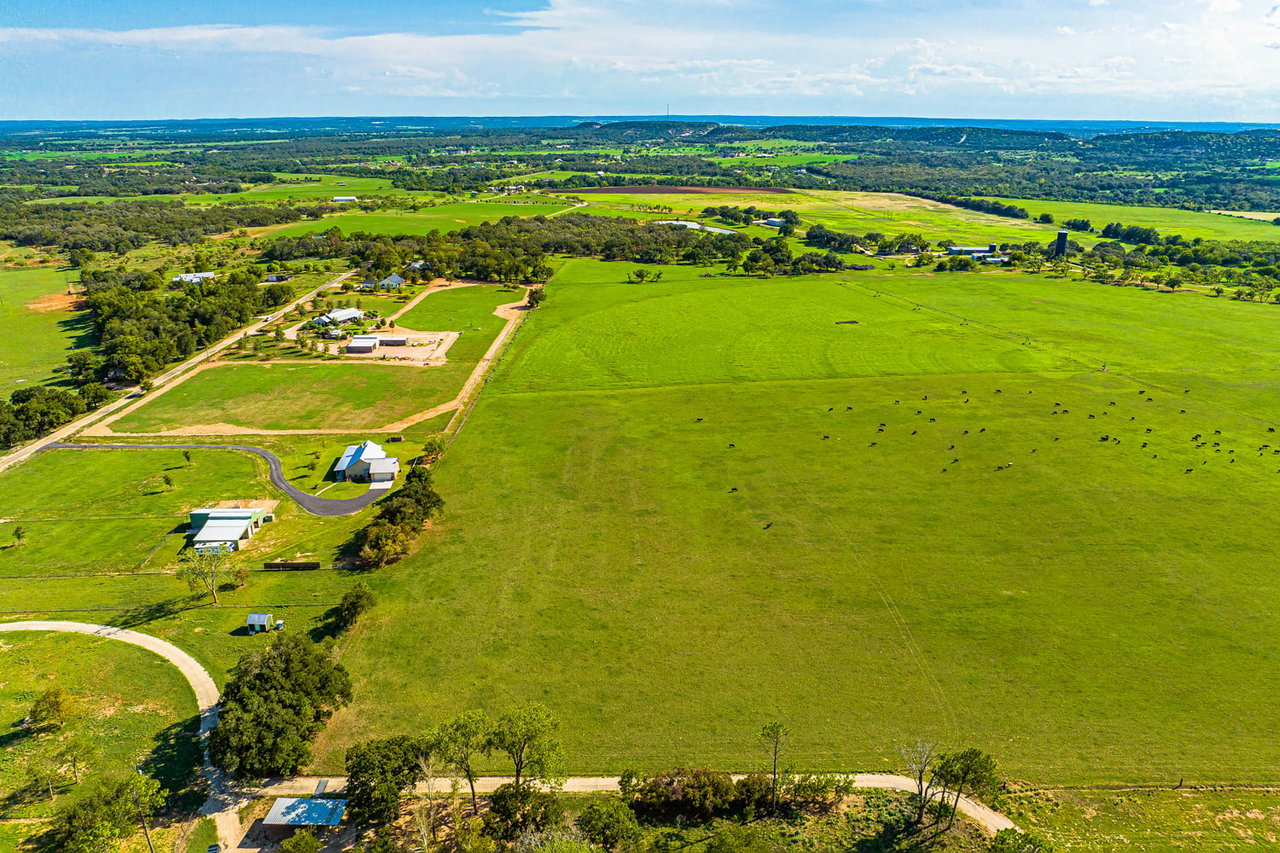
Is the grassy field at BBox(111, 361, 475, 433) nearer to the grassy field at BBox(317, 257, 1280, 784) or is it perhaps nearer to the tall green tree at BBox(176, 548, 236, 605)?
the grassy field at BBox(317, 257, 1280, 784)

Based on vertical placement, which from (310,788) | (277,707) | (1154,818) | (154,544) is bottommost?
(310,788)

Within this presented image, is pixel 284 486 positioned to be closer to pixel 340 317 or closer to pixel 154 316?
pixel 340 317

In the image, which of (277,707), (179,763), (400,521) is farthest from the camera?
(400,521)

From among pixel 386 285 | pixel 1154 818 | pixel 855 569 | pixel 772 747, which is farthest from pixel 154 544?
pixel 386 285

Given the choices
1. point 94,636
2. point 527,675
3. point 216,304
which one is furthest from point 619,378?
point 216,304

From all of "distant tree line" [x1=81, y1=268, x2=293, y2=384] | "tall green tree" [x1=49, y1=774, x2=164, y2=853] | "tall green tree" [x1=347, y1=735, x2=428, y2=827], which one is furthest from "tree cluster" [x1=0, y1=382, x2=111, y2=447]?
"tall green tree" [x1=347, y1=735, x2=428, y2=827]

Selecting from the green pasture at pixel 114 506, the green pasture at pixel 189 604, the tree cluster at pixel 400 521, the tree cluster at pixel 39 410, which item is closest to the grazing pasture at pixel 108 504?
the green pasture at pixel 114 506

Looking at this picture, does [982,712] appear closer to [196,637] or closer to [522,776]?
[522,776]
